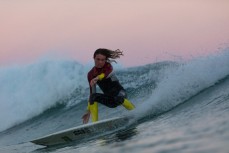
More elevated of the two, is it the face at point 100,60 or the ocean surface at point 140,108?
the face at point 100,60

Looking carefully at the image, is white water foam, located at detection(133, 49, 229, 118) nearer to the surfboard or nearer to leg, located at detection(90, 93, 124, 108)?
leg, located at detection(90, 93, 124, 108)

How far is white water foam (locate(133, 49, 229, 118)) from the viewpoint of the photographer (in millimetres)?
8688

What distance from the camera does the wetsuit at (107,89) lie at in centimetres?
771

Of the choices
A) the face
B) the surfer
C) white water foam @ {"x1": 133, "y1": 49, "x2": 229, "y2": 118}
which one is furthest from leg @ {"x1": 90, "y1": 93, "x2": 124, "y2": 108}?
the face

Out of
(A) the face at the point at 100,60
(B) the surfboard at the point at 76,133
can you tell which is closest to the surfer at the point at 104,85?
(A) the face at the point at 100,60

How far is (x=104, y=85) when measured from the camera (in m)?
7.97

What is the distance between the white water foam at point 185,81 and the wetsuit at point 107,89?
0.49m

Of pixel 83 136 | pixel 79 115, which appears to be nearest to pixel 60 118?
pixel 79 115

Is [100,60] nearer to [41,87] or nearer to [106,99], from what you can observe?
[106,99]

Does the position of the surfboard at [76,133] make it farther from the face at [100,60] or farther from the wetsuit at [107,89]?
the face at [100,60]

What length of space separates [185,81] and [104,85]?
2.51 meters

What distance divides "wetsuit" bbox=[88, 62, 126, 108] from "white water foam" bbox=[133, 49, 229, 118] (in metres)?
0.49

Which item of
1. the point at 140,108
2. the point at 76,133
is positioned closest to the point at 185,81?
the point at 140,108

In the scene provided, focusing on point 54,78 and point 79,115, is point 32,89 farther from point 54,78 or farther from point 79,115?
point 79,115
